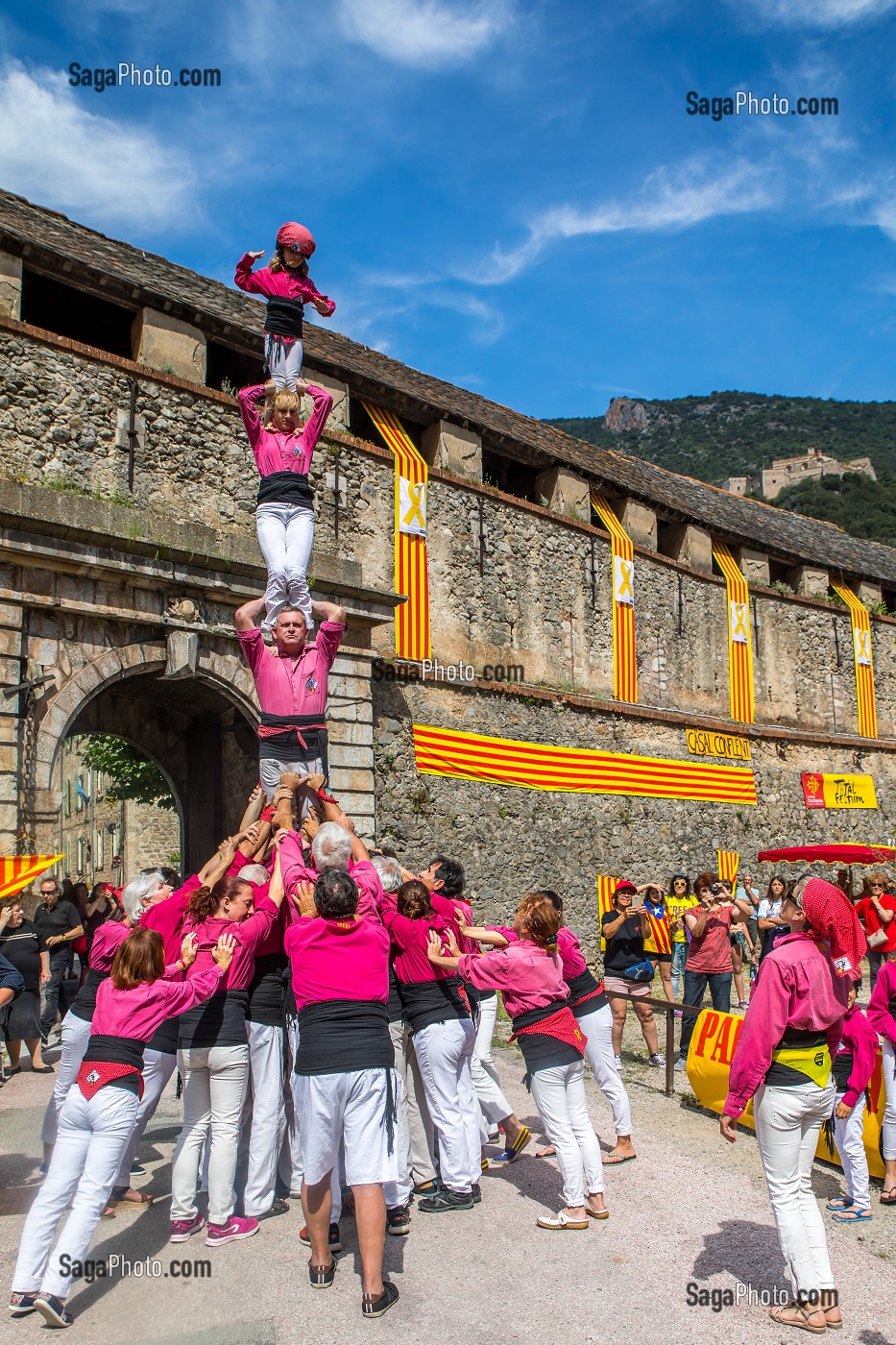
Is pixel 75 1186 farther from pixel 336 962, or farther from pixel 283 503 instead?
pixel 283 503

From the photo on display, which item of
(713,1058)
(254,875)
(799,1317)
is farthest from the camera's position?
(713,1058)

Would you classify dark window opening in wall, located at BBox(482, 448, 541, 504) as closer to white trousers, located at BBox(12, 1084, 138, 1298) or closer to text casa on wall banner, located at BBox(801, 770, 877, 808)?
text casa on wall banner, located at BBox(801, 770, 877, 808)

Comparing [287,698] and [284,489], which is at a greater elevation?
[284,489]

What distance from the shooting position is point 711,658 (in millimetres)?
22047

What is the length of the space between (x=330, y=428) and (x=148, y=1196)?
1127cm

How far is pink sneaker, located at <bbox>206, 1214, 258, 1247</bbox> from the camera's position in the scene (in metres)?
5.08

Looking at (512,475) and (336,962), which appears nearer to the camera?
(336,962)

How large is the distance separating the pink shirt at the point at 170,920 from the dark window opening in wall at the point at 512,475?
48.3 ft

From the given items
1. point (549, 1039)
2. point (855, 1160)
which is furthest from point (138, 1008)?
point (855, 1160)

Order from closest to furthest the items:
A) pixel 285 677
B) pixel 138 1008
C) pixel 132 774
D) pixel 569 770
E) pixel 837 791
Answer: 1. pixel 138 1008
2. pixel 285 677
3. pixel 569 770
4. pixel 837 791
5. pixel 132 774

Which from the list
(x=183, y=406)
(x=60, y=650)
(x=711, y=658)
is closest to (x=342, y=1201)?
(x=60, y=650)

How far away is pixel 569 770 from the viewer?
1770cm

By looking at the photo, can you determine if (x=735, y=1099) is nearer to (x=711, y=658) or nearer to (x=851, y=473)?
(x=711, y=658)

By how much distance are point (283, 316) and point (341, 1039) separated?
500 centimetres
